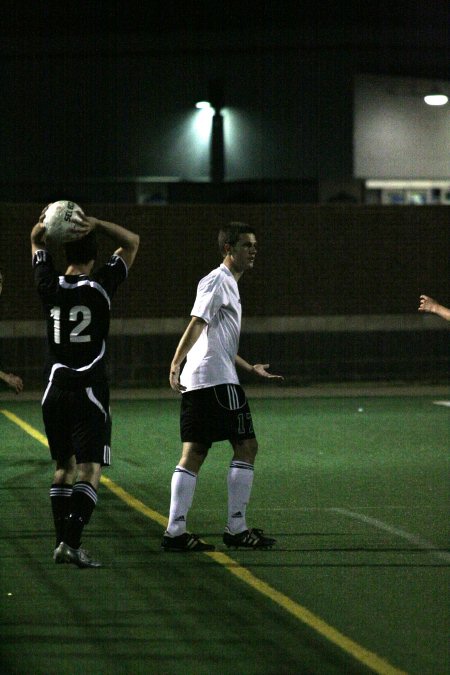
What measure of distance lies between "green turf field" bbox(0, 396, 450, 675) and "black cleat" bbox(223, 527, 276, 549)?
65mm

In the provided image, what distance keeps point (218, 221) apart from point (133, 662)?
16.6 m

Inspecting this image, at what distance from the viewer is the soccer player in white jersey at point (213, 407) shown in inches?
352

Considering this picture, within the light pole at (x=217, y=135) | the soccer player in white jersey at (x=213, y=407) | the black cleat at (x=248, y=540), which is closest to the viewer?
the soccer player in white jersey at (x=213, y=407)

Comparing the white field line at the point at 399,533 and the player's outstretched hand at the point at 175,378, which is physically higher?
the player's outstretched hand at the point at 175,378

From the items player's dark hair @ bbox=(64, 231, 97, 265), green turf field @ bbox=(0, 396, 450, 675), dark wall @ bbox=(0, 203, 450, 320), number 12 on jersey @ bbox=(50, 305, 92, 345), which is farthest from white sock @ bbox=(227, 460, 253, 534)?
dark wall @ bbox=(0, 203, 450, 320)

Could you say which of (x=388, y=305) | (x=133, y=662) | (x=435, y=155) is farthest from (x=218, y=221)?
(x=133, y=662)

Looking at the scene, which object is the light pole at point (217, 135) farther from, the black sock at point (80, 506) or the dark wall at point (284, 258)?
the black sock at point (80, 506)

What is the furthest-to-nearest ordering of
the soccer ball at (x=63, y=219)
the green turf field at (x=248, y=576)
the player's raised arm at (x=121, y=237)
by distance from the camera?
the player's raised arm at (x=121, y=237) → the soccer ball at (x=63, y=219) → the green turf field at (x=248, y=576)

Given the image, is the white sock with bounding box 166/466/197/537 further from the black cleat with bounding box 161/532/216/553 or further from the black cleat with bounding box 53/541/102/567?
Result: the black cleat with bounding box 53/541/102/567

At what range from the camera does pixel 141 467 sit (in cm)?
1324

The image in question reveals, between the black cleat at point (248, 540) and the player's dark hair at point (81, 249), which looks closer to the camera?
the player's dark hair at point (81, 249)

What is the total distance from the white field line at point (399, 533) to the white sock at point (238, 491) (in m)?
1.18

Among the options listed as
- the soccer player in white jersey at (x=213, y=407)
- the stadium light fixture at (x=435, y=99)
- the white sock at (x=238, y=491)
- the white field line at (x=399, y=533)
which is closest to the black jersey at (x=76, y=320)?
the soccer player in white jersey at (x=213, y=407)

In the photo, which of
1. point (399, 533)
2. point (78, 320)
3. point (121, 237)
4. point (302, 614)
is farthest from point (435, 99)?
point (302, 614)
